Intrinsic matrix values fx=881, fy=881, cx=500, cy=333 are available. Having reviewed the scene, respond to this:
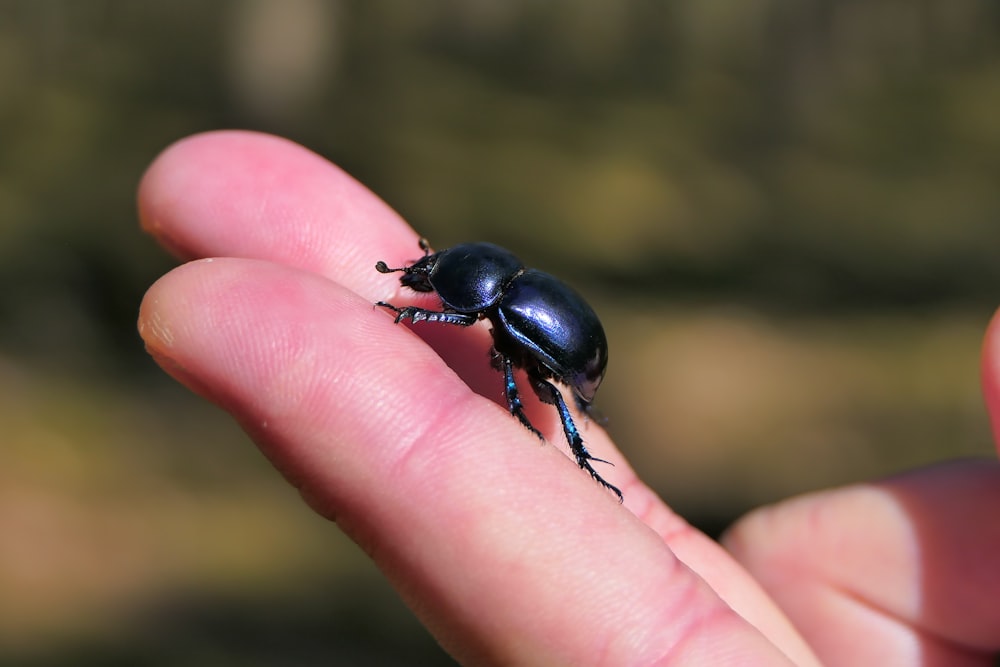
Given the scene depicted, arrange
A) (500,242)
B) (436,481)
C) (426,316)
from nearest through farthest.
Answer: (436,481) < (426,316) < (500,242)

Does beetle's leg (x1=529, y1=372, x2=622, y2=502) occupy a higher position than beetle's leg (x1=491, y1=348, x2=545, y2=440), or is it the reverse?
beetle's leg (x1=491, y1=348, x2=545, y2=440)

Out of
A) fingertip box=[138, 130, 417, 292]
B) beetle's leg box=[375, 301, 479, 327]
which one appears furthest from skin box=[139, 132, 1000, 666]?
fingertip box=[138, 130, 417, 292]

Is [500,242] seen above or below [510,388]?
below

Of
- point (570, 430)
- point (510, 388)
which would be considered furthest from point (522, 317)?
point (570, 430)

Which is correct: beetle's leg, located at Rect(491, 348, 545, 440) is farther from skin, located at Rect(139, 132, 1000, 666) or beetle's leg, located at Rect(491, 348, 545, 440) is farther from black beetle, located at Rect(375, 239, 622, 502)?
skin, located at Rect(139, 132, 1000, 666)

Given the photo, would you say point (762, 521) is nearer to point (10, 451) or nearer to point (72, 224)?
point (10, 451)

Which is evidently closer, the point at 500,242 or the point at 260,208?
the point at 260,208

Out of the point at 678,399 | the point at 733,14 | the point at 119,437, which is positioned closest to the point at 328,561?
the point at 119,437

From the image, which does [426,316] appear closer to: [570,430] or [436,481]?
[570,430]
